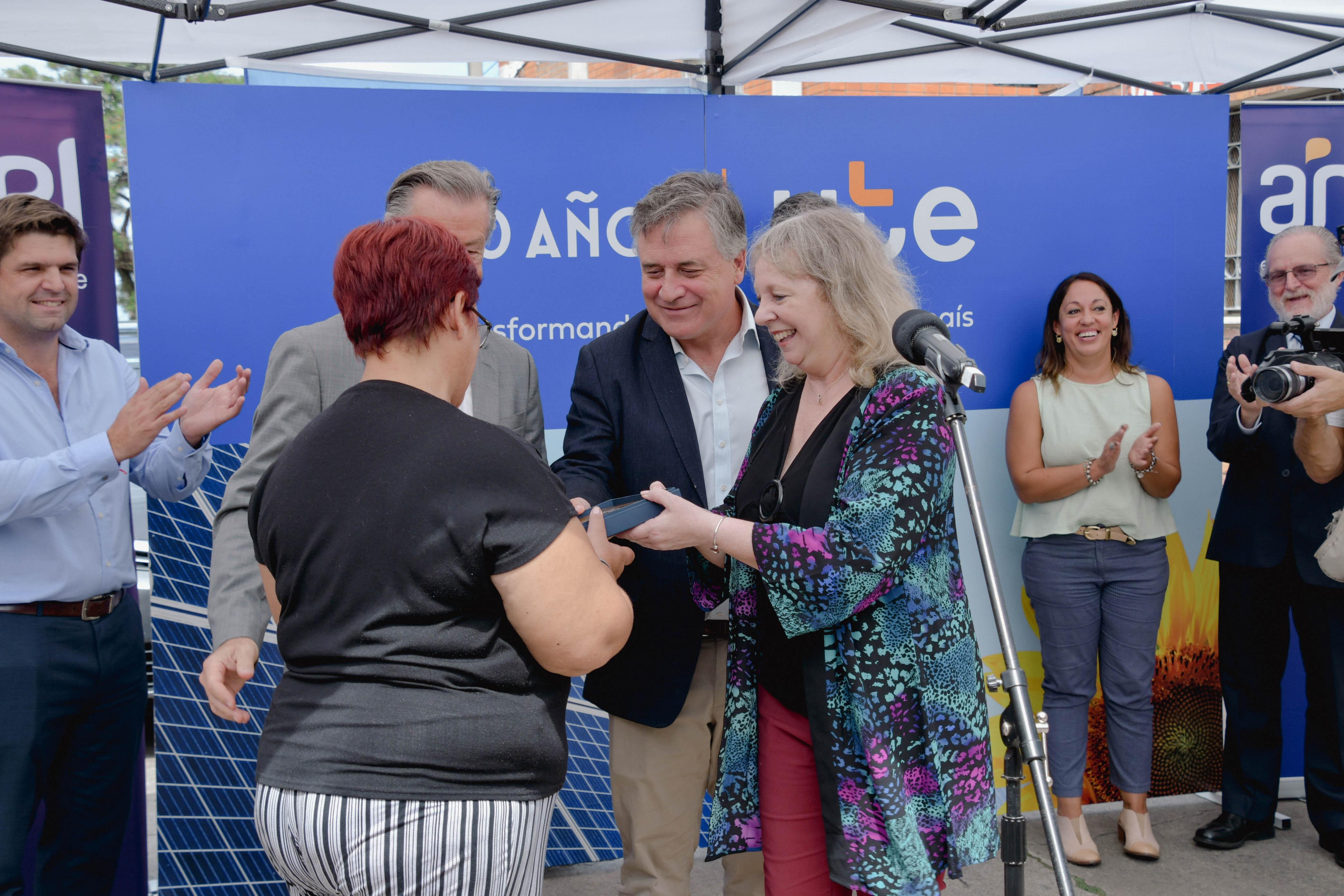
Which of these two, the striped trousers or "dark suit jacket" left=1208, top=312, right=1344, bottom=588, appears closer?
the striped trousers

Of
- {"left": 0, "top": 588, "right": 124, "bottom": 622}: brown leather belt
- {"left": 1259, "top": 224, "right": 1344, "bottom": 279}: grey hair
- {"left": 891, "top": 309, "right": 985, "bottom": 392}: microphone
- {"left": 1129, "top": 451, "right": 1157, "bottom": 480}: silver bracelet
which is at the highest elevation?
{"left": 1259, "top": 224, "right": 1344, "bottom": 279}: grey hair

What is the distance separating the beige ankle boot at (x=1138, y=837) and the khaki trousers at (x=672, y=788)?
5.92 ft

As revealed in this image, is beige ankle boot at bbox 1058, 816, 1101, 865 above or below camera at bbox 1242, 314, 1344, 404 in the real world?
below

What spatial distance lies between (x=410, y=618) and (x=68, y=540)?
5.61 ft

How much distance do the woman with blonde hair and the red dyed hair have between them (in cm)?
65

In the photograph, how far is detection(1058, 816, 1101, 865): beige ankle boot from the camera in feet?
11.4

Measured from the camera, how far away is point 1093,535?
11.3 ft

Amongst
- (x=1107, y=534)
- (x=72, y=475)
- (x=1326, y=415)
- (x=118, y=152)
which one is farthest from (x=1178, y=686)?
(x=118, y=152)

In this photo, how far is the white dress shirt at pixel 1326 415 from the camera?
307 cm

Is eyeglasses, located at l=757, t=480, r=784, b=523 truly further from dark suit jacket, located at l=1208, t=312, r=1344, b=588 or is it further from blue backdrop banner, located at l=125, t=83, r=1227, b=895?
dark suit jacket, located at l=1208, t=312, r=1344, b=588

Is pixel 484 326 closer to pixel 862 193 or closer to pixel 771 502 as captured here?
pixel 771 502

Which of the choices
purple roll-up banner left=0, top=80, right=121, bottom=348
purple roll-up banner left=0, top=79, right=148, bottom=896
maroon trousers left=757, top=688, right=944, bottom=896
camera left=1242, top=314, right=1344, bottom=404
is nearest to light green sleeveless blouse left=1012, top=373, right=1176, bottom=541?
camera left=1242, top=314, right=1344, bottom=404

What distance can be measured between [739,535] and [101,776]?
1.98 m

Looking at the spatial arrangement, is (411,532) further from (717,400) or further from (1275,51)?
(1275,51)
